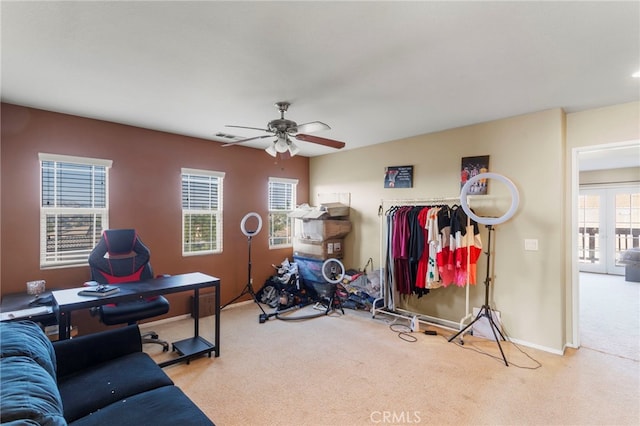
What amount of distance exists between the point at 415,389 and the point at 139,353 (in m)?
2.16

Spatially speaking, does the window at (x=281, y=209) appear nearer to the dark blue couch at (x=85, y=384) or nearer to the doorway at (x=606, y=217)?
the dark blue couch at (x=85, y=384)

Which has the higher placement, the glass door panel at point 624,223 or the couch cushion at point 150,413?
the glass door panel at point 624,223

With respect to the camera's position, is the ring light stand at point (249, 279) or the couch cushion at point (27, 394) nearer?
the couch cushion at point (27, 394)

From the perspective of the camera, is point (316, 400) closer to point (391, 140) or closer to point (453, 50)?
point (453, 50)

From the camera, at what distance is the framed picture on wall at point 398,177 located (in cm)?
453

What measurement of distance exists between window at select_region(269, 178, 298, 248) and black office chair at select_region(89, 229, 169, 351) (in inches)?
90.7

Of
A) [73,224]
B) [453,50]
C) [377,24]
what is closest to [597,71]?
[453,50]

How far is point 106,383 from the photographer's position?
186cm

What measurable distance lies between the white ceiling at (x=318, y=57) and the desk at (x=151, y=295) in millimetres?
1801

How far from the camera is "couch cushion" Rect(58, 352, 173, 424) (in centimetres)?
167

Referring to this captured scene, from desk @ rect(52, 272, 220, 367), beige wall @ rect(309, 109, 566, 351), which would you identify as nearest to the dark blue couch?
desk @ rect(52, 272, 220, 367)

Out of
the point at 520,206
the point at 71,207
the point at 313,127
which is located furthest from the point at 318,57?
the point at 71,207

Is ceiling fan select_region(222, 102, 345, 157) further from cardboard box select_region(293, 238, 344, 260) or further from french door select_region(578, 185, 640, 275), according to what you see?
french door select_region(578, 185, 640, 275)

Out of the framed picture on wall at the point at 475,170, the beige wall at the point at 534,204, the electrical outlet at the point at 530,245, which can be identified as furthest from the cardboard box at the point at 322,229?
the electrical outlet at the point at 530,245
